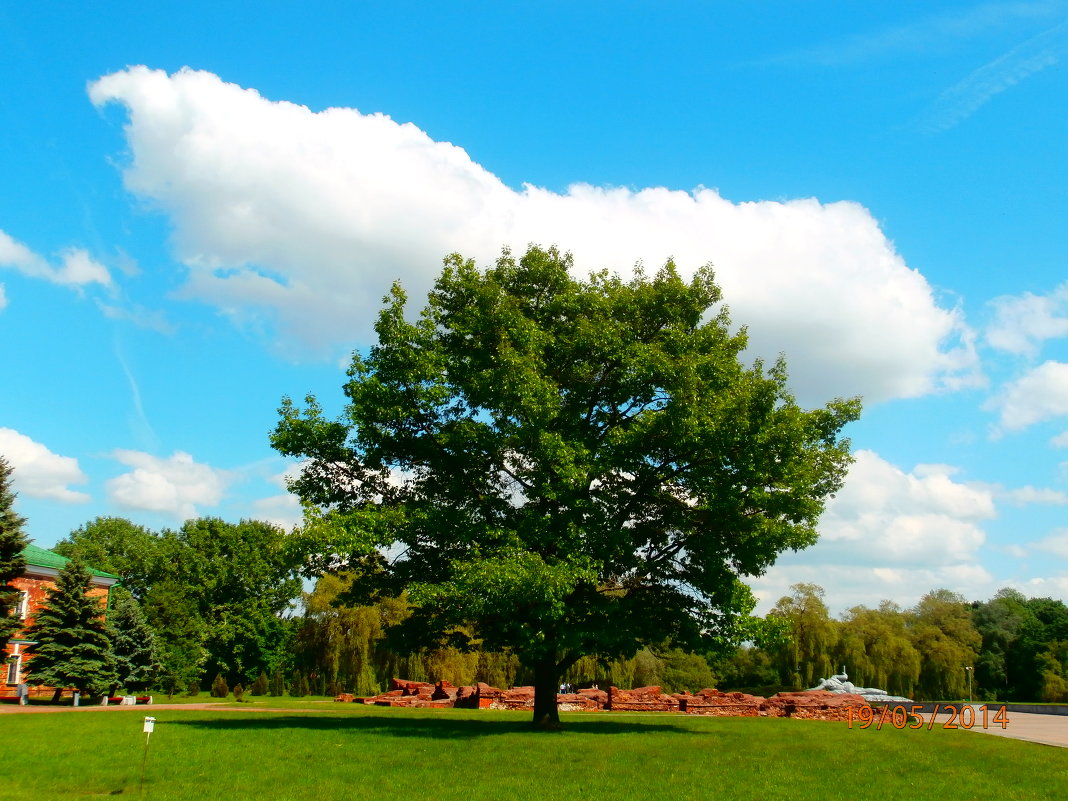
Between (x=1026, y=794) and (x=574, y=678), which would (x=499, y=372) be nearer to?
(x=1026, y=794)

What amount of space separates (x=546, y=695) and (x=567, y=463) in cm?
745

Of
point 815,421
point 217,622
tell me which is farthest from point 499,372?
point 217,622

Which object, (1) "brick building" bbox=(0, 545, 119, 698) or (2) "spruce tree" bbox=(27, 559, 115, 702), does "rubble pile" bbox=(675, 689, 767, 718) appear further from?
(1) "brick building" bbox=(0, 545, 119, 698)

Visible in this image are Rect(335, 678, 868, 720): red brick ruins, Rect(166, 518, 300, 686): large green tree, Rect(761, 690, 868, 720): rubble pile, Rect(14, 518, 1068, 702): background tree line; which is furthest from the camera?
Rect(166, 518, 300, 686): large green tree

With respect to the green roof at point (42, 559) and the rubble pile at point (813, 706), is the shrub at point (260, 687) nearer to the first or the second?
the green roof at point (42, 559)

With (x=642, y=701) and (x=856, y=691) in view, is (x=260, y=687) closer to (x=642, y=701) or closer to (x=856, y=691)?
(x=642, y=701)

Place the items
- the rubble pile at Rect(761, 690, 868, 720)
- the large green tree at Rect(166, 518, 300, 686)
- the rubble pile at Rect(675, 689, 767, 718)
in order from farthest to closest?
the large green tree at Rect(166, 518, 300, 686) < the rubble pile at Rect(675, 689, 767, 718) < the rubble pile at Rect(761, 690, 868, 720)

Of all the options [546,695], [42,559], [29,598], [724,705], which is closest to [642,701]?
[724,705]

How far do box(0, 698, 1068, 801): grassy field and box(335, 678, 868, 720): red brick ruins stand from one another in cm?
1284

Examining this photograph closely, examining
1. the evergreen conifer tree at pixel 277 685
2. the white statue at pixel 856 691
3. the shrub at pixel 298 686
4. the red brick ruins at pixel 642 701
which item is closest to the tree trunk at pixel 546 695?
the red brick ruins at pixel 642 701

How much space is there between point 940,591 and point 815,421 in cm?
8992

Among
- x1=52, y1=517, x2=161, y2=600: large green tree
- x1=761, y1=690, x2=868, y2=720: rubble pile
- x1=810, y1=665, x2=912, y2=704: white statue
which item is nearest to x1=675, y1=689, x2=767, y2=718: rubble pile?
x1=761, y1=690, x2=868, y2=720: rubble pile

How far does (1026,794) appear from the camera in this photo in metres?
13.8

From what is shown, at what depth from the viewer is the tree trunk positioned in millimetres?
23938
